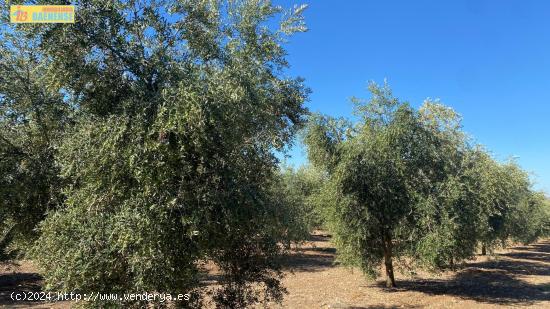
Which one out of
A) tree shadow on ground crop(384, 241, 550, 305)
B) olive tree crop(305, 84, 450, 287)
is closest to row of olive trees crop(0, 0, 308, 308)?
olive tree crop(305, 84, 450, 287)

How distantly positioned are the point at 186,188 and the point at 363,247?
14324 mm

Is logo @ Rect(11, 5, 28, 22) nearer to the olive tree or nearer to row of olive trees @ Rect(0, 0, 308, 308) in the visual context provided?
row of olive trees @ Rect(0, 0, 308, 308)

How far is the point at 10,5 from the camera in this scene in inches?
320

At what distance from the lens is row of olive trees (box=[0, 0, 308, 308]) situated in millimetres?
7387

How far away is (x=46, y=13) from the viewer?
781 cm

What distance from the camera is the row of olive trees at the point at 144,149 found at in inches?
291

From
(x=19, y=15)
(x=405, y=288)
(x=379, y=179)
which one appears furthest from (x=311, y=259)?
(x=19, y=15)

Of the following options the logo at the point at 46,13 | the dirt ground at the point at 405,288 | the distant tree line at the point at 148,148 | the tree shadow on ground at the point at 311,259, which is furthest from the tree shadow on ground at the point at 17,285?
the tree shadow on ground at the point at 311,259

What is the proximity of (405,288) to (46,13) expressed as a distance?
22.1 m

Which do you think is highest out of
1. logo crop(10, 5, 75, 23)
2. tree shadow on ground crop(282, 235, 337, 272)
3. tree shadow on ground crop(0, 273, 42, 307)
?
logo crop(10, 5, 75, 23)

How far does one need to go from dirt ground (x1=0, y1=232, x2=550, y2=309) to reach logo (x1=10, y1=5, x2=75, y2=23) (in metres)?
10.2

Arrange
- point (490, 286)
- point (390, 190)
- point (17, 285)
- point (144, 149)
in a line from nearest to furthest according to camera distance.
→ point (144, 149), point (390, 190), point (17, 285), point (490, 286)

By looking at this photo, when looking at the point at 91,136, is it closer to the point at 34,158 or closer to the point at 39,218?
the point at 34,158

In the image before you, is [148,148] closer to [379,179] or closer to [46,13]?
[46,13]
